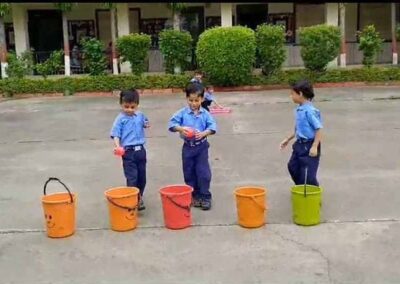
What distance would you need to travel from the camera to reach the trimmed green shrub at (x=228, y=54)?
18.1 meters

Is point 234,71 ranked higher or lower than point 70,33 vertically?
lower

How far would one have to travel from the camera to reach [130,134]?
5824 millimetres

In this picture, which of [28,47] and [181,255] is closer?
[181,255]

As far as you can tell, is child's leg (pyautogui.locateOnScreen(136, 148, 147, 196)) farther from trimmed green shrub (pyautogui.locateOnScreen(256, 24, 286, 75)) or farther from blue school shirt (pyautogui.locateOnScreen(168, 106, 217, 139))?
trimmed green shrub (pyautogui.locateOnScreen(256, 24, 286, 75))

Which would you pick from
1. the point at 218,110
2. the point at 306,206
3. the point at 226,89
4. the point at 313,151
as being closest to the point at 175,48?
the point at 226,89

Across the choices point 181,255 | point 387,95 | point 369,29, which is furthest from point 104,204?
point 369,29

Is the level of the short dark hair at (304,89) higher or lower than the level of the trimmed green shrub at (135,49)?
lower

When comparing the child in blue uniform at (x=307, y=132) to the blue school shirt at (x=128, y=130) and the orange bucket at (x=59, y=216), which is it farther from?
the orange bucket at (x=59, y=216)

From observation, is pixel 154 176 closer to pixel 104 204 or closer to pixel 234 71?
pixel 104 204

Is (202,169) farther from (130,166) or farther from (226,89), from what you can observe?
(226,89)

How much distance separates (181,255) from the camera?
4.69 m

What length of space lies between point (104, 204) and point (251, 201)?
1890 millimetres

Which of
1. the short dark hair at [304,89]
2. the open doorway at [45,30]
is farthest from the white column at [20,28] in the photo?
the short dark hair at [304,89]

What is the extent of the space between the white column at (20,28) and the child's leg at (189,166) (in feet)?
62.2
